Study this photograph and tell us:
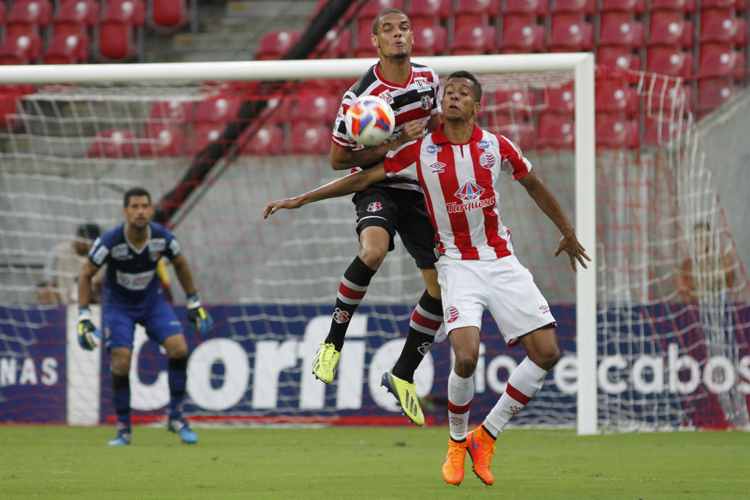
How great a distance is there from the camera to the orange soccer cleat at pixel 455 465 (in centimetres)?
511

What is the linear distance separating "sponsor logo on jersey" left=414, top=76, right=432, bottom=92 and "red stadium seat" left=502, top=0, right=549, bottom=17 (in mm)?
8133

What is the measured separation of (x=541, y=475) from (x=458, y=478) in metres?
0.75

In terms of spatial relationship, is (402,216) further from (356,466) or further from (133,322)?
(133,322)

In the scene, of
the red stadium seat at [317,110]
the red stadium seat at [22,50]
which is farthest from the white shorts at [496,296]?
the red stadium seat at [22,50]

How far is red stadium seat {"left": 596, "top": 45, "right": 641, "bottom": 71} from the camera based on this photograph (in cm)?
1229

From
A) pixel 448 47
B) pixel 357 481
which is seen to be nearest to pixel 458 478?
pixel 357 481

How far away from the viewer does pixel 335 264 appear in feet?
34.7

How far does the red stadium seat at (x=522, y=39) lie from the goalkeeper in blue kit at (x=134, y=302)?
6.40 m

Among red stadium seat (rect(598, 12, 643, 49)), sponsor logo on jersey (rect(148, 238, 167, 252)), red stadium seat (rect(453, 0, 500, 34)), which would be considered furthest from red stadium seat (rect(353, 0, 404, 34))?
sponsor logo on jersey (rect(148, 238, 167, 252))

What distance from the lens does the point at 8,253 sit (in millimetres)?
11211

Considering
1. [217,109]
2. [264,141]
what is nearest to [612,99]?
[264,141]

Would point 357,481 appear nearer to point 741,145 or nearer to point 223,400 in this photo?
point 223,400

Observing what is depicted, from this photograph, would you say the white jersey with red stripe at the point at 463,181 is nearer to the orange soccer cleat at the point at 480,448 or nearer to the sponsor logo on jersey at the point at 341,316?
the sponsor logo on jersey at the point at 341,316

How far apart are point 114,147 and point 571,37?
6.11 m
